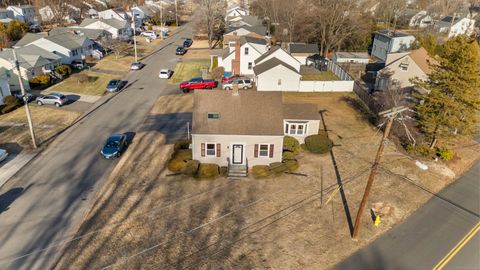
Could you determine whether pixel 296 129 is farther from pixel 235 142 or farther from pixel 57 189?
pixel 57 189

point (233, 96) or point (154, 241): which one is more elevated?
point (233, 96)

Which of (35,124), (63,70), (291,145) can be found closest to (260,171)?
(291,145)

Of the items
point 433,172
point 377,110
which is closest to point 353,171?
point 433,172

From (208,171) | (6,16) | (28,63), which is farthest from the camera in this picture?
(6,16)

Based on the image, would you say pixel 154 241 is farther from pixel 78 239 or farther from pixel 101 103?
pixel 101 103

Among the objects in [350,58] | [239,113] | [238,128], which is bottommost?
[350,58]

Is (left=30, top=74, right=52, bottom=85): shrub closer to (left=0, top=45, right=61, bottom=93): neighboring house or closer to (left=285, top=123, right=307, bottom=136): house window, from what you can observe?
(left=0, top=45, right=61, bottom=93): neighboring house

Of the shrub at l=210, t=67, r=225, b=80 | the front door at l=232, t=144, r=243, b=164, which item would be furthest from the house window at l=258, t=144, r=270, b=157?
the shrub at l=210, t=67, r=225, b=80
